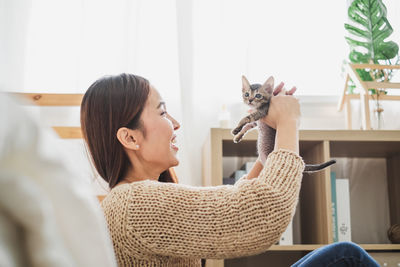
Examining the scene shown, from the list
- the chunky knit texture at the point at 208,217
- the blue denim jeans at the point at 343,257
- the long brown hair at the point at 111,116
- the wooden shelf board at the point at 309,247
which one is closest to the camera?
the chunky knit texture at the point at 208,217

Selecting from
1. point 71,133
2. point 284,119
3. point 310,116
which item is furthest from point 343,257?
point 310,116

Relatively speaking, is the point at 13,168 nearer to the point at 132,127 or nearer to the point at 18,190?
the point at 18,190

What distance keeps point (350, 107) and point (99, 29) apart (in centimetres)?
116

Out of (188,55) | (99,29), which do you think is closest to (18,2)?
(99,29)

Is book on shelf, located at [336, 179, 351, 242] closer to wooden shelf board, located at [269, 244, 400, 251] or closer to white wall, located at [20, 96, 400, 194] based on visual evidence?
wooden shelf board, located at [269, 244, 400, 251]

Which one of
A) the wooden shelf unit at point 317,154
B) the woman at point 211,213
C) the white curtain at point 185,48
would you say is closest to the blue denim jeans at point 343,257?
Answer: the woman at point 211,213

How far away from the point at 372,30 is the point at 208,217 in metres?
1.51

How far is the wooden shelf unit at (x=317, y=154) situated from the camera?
1.67m

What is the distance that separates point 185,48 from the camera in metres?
2.06

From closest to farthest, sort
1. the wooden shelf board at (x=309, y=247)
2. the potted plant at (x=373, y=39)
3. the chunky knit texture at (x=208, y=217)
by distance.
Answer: the chunky knit texture at (x=208, y=217) → the wooden shelf board at (x=309, y=247) → the potted plant at (x=373, y=39)

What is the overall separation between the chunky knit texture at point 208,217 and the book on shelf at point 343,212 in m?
1.03

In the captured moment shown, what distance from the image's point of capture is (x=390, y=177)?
2.06 meters

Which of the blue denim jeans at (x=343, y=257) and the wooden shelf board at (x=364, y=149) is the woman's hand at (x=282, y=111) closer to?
the blue denim jeans at (x=343, y=257)

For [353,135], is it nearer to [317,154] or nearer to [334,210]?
[317,154]
